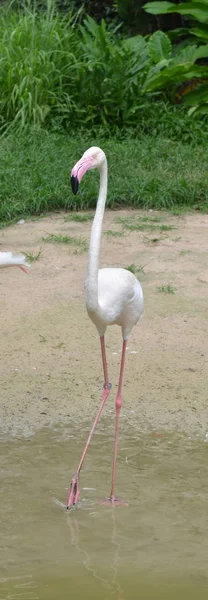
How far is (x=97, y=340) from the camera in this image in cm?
506

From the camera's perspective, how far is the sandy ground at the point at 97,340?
174 inches

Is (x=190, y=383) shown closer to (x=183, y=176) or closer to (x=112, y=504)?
(x=112, y=504)

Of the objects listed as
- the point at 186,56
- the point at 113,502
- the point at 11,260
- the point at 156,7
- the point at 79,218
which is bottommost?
the point at 79,218

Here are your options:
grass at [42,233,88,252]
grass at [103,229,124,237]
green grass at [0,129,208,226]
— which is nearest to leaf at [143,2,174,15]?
green grass at [0,129,208,226]

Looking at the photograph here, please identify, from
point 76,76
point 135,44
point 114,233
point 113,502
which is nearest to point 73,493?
point 113,502

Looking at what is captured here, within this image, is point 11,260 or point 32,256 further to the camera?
point 32,256

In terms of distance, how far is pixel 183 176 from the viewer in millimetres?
7453

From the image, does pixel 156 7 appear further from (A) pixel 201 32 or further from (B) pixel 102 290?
(B) pixel 102 290

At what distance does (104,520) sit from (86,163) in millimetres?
1330

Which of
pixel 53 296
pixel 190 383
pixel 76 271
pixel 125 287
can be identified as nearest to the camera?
pixel 125 287

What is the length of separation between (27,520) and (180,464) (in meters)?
0.77

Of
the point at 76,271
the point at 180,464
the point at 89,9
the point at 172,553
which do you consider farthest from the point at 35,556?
the point at 89,9

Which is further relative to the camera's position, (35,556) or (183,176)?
(183,176)

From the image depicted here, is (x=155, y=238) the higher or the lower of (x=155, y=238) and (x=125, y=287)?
the lower
